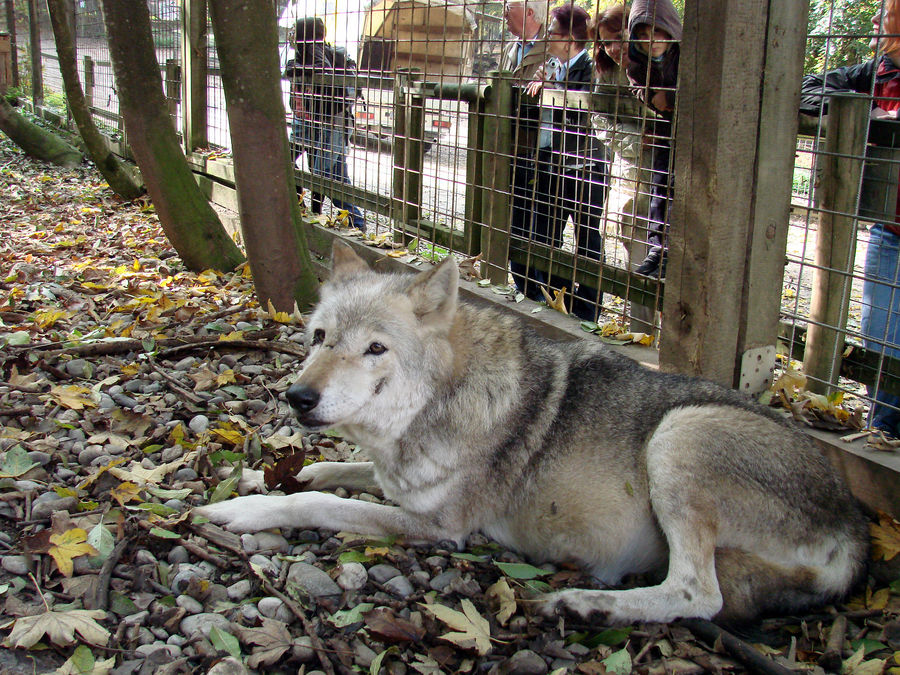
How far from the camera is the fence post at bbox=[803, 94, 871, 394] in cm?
372

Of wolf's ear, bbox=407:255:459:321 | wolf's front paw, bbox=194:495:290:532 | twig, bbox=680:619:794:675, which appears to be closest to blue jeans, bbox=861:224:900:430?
twig, bbox=680:619:794:675

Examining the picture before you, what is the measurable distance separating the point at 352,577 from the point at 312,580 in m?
0.16

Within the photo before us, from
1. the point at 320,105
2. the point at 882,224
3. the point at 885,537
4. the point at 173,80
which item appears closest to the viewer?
the point at 885,537

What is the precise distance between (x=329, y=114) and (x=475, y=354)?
16.7 feet

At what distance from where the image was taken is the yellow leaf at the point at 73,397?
3988mm

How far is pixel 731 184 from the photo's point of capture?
3.64 metres

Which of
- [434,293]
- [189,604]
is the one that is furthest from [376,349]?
[189,604]

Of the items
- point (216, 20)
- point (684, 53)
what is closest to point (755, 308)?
point (684, 53)

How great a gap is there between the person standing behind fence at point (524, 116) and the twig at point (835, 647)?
3017mm

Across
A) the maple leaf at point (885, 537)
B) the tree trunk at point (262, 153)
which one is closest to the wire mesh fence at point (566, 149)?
the maple leaf at point (885, 537)

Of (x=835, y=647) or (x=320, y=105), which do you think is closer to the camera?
(x=835, y=647)

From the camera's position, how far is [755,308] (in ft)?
12.7

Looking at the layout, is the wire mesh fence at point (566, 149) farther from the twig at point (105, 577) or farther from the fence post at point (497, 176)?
the twig at point (105, 577)

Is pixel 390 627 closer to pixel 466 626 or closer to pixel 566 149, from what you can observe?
pixel 466 626
